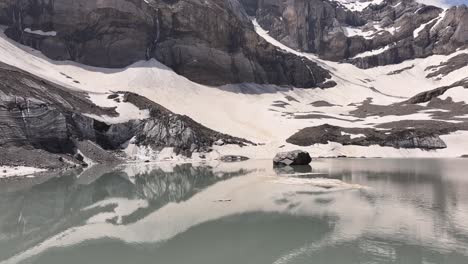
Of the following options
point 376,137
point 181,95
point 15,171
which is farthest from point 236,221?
point 181,95

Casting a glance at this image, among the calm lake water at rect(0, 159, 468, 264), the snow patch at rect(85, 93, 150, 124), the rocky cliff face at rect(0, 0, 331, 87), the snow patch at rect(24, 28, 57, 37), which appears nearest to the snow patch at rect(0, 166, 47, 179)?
the calm lake water at rect(0, 159, 468, 264)

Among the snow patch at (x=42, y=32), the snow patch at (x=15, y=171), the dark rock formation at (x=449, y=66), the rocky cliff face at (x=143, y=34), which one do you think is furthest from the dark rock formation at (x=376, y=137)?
the dark rock formation at (x=449, y=66)

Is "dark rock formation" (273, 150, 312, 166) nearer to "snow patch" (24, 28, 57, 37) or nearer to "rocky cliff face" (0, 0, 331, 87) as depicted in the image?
"rocky cliff face" (0, 0, 331, 87)

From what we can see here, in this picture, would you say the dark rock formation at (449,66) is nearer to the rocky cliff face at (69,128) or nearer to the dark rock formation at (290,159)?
the rocky cliff face at (69,128)

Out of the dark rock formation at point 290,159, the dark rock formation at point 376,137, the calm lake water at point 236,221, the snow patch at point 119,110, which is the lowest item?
the calm lake water at point 236,221

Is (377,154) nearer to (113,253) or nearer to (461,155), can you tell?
(461,155)
